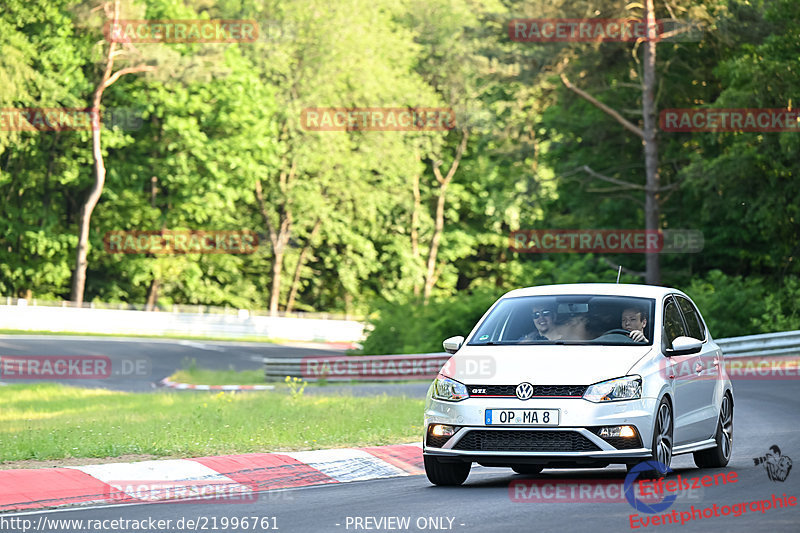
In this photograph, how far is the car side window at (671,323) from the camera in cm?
1159

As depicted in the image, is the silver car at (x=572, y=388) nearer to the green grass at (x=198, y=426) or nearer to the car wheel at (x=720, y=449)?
the car wheel at (x=720, y=449)

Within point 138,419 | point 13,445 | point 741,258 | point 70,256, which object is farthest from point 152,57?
point 13,445

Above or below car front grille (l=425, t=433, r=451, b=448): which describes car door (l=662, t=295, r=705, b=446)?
above

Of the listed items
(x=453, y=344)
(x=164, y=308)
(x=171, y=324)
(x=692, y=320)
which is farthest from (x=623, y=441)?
(x=164, y=308)

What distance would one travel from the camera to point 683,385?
11398 millimetres

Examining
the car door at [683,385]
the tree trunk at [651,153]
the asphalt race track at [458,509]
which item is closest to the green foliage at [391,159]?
the tree trunk at [651,153]

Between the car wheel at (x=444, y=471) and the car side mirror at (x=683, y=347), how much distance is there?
201 centimetres

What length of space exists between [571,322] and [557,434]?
1.53 meters

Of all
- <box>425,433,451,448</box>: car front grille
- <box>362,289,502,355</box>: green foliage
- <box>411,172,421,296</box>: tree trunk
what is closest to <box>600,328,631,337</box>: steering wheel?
<box>425,433,451,448</box>: car front grille

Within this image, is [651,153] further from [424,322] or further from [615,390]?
[615,390]

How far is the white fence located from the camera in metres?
52.2

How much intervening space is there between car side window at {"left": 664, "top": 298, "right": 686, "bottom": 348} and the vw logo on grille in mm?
1713

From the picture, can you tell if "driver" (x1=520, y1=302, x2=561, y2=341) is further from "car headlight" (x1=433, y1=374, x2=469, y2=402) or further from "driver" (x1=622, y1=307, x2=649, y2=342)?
"car headlight" (x1=433, y1=374, x2=469, y2=402)

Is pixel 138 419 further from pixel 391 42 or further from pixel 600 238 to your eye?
pixel 391 42
